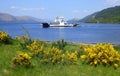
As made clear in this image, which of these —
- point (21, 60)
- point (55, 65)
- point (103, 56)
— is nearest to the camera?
point (21, 60)

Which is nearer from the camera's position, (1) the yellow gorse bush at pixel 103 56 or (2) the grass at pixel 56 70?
(2) the grass at pixel 56 70

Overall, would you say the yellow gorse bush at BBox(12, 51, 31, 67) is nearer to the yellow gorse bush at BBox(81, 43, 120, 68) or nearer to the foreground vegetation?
the foreground vegetation

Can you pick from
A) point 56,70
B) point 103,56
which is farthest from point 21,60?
point 103,56

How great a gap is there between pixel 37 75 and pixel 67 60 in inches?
102

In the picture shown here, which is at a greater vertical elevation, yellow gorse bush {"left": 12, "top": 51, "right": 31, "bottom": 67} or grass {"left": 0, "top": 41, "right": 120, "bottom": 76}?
yellow gorse bush {"left": 12, "top": 51, "right": 31, "bottom": 67}

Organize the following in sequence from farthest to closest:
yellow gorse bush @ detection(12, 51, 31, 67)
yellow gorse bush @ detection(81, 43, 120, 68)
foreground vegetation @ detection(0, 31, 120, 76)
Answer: yellow gorse bush @ detection(81, 43, 120, 68), yellow gorse bush @ detection(12, 51, 31, 67), foreground vegetation @ detection(0, 31, 120, 76)

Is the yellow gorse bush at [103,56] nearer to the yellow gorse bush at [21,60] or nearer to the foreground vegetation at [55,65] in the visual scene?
the foreground vegetation at [55,65]

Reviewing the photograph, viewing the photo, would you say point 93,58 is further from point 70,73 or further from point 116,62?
point 70,73

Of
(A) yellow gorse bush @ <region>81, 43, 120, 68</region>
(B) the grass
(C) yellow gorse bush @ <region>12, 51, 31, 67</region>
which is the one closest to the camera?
(B) the grass

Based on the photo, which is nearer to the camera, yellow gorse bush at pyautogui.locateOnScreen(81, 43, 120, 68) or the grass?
the grass

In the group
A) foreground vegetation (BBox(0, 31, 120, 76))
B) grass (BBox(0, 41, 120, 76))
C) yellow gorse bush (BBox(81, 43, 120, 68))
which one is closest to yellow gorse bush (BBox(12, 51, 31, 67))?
foreground vegetation (BBox(0, 31, 120, 76))

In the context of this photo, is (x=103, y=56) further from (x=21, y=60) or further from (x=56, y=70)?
(x=21, y=60)

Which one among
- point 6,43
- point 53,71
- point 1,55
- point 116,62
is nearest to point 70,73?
point 53,71

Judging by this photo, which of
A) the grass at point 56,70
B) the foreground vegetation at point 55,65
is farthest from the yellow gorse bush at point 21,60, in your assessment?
the grass at point 56,70
